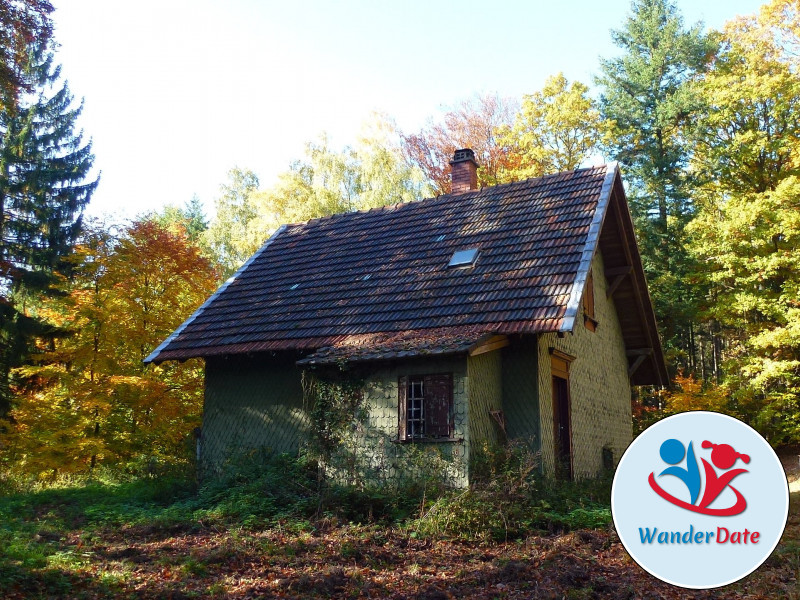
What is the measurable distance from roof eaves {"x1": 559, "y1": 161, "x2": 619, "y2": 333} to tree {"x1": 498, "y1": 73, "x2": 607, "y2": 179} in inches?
490

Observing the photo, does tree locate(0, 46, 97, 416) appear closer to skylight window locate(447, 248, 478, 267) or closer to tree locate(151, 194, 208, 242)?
skylight window locate(447, 248, 478, 267)

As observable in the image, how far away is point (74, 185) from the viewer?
90.5 ft

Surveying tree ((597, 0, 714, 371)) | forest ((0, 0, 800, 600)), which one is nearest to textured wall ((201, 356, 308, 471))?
forest ((0, 0, 800, 600))

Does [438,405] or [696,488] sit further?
[438,405]

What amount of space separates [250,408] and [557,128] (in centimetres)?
Answer: 1857

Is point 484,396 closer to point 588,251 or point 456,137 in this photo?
point 588,251

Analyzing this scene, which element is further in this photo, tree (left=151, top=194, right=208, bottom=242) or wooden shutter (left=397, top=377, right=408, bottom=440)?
tree (left=151, top=194, right=208, bottom=242)

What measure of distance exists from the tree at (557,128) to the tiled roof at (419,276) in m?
11.5

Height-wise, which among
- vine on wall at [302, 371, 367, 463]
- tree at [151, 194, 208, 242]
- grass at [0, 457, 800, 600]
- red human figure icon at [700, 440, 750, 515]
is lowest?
grass at [0, 457, 800, 600]

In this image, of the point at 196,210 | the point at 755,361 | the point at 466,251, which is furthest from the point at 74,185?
the point at 196,210

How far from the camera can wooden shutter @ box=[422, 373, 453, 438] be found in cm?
1201

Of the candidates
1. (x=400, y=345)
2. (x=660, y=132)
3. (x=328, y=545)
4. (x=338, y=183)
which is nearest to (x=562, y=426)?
(x=400, y=345)

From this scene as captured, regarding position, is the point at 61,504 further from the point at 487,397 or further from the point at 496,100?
the point at 496,100

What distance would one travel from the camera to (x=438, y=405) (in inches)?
479
